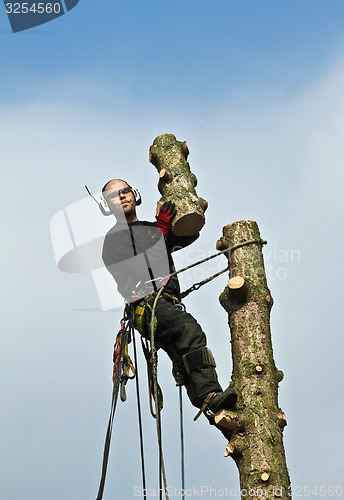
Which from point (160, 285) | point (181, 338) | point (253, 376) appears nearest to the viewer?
point (253, 376)

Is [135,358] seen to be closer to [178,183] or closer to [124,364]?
[124,364]

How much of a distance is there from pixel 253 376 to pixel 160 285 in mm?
1240

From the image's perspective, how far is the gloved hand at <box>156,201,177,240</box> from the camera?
5727mm

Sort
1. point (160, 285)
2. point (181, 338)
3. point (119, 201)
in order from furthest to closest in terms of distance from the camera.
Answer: point (119, 201), point (160, 285), point (181, 338)

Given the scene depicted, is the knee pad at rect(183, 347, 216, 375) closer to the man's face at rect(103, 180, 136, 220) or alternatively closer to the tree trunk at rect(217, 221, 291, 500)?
the tree trunk at rect(217, 221, 291, 500)

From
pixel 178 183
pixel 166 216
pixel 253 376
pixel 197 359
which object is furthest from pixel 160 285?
pixel 253 376

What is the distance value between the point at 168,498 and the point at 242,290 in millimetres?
1811

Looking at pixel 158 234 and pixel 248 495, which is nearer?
pixel 248 495

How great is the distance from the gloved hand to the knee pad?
1.29 metres

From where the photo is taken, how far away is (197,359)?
4961mm

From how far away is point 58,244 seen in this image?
18.7 ft

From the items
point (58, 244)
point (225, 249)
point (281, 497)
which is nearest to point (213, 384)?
point (281, 497)

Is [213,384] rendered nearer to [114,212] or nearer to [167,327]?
[167,327]

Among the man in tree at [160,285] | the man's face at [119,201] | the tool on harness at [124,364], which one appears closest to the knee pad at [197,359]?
the man in tree at [160,285]
